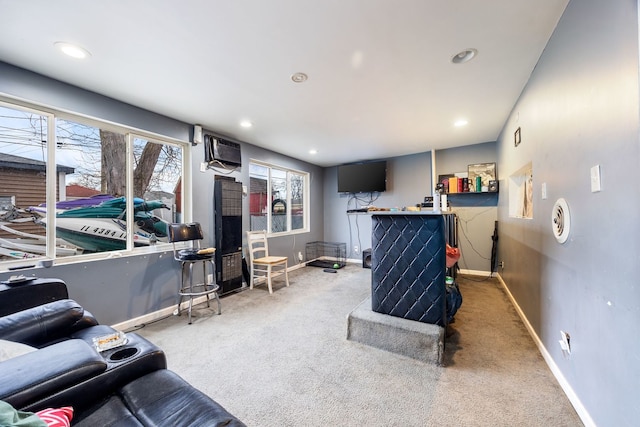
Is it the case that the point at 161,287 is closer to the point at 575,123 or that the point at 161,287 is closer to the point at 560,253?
the point at 560,253

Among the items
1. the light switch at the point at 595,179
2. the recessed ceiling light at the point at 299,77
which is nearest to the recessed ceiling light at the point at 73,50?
the recessed ceiling light at the point at 299,77

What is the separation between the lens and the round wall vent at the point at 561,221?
1.54 m

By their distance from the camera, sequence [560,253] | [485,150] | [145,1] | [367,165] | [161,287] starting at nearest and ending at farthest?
[145,1] < [560,253] < [161,287] < [485,150] < [367,165]

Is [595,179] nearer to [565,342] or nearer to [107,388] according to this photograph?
[565,342]

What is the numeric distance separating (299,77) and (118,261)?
8.48 ft

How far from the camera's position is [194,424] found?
83 cm

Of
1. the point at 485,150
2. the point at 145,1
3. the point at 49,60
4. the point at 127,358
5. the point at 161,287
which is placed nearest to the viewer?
the point at 127,358

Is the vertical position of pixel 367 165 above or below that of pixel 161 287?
above

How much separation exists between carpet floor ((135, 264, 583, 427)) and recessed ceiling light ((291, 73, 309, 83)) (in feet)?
7.86

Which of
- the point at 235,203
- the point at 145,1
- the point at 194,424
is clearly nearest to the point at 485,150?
the point at 235,203

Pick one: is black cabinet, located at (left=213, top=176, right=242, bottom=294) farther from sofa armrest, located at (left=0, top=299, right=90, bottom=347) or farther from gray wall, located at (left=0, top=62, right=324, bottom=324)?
sofa armrest, located at (left=0, top=299, right=90, bottom=347)

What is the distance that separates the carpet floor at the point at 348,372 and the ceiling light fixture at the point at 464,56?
2389mm

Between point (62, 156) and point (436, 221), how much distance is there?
11.2 feet

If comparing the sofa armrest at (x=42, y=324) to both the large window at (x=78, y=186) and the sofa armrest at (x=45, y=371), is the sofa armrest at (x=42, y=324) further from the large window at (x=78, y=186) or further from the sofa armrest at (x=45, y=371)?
the large window at (x=78, y=186)
